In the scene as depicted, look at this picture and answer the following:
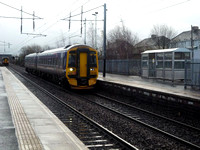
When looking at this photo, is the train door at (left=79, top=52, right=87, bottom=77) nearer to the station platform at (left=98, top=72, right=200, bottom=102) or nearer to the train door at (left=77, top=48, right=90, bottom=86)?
the train door at (left=77, top=48, right=90, bottom=86)

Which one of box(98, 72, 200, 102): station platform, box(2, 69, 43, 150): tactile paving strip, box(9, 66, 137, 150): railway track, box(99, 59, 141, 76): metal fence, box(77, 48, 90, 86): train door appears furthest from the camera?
box(99, 59, 141, 76): metal fence

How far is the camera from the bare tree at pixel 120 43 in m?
48.1

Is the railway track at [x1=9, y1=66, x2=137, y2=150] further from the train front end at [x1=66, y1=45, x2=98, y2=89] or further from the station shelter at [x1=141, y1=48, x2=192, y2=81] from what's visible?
the station shelter at [x1=141, y1=48, x2=192, y2=81]

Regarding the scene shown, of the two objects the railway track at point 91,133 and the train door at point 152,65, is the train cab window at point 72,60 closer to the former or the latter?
the train door at point 152,65

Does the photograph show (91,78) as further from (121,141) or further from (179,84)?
(121,141)

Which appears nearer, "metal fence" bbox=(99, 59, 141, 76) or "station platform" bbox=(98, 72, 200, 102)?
"station platform" bbox=(98, 72, 200, 102)

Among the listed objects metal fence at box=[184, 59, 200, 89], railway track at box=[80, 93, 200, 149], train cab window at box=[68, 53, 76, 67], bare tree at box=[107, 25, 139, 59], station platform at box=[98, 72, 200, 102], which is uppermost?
bare tree at box=[107, 25, 139, 59]

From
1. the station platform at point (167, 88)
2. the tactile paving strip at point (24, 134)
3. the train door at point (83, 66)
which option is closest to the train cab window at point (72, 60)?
the train door at point (83, 66)

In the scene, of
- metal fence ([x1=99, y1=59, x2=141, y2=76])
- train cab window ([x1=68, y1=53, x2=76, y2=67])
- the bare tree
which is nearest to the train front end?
train cab window ([x1=68, y1=53, x2=76, y2=67])

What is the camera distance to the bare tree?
4808 cm

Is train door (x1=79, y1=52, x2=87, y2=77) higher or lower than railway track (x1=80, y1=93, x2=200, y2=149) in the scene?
higher

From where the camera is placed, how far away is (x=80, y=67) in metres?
18.5

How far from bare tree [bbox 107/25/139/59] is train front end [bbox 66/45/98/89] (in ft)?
91.0

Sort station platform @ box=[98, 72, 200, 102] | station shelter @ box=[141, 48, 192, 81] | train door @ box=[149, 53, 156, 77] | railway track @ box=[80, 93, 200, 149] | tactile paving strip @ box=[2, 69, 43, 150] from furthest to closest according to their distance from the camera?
train door @ box=[149, 53, 156, 77], station shelter @ box=[141, 48, 192, 81], station platform @ box=[98, 72, 200, 102], railway track @ box=[80, 93, 200, 149], tactile paving strip @ box=[2, 69, 43, 150]
